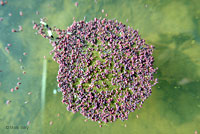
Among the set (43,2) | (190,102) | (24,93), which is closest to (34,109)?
(24,93)

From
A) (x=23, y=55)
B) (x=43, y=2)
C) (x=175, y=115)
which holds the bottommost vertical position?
(x=175, y=115)

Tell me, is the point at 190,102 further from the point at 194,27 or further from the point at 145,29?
the point at 145,29

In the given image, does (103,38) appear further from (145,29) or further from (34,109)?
(34,109)

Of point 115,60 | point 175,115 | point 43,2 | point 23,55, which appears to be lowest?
point 175,115

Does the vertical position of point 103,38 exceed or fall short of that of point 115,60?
it exceeds it

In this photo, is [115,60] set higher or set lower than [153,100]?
higher

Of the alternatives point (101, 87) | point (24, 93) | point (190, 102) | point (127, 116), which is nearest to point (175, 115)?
point (190, 102)
